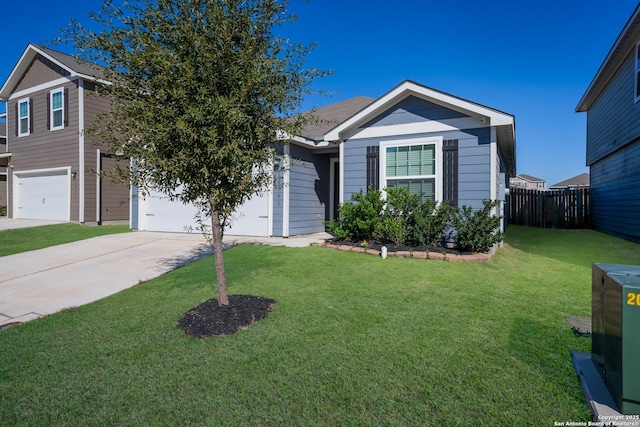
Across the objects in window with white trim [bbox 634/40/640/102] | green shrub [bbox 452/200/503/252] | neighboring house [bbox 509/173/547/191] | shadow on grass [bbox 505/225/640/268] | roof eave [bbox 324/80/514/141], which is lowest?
shadow on grass [bbox 505/225/640/268]

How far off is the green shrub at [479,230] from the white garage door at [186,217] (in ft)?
17.3

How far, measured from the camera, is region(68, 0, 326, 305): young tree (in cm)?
304

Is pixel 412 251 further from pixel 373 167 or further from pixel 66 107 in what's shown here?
pixel 66 107

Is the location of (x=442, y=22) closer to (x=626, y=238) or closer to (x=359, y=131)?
(x=359, y=131)

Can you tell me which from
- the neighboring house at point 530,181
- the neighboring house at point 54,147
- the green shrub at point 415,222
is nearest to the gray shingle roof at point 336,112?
the green shrub at point 415,222

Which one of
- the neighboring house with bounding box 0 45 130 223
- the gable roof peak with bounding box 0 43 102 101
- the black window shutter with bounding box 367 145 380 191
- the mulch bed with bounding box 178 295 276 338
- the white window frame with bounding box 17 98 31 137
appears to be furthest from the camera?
the white window frame with bounding box 17 98 31 137

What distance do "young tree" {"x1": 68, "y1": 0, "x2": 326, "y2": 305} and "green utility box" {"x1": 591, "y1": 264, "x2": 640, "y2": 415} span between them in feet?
9.81

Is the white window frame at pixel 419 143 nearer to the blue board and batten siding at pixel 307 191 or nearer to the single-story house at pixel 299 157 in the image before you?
the single-story house at pixel 299 157

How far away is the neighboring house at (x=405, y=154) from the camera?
293 inches

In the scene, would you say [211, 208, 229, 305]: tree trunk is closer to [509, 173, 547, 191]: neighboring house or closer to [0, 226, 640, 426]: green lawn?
[0, 226, 640, 426]: green lawn

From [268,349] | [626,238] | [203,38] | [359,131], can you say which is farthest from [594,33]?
[268,349]

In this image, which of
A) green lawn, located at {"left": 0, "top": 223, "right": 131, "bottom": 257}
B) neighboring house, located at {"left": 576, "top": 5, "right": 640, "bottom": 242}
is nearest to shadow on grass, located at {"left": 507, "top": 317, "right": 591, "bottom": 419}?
neighboring house, located at {"left": 576, "top": 5, "right": 640, "bottom": 242}

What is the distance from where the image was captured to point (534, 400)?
214cm

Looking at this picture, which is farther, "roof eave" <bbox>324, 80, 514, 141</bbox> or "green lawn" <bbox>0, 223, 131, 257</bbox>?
"green lawn" <bbox>0, 223, 131, 257</bbox>
